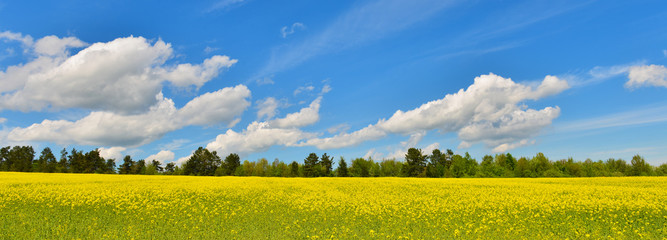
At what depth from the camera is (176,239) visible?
12.6m

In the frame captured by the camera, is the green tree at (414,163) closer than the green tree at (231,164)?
Yes

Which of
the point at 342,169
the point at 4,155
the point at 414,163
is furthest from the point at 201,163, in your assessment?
the point at 4,155

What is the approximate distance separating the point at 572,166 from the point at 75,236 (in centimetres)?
9667

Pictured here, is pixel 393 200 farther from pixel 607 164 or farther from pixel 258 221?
pixel 607 164

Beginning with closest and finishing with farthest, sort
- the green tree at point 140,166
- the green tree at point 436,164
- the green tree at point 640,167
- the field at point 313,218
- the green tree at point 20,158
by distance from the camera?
the field at point 313,218 < the green tree at point 640,167 < the green tree at point 436,164 < the green tree at point 20,158 < the green tree at point 140,166

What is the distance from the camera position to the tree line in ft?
269

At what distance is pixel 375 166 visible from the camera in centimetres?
9869

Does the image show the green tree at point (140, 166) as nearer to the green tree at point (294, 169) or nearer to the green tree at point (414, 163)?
the green tree at point (294, 169)

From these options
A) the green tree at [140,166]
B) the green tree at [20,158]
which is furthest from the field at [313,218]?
the green tree at [20,158]

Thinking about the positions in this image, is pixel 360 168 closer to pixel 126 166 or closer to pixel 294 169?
pixel 294 169

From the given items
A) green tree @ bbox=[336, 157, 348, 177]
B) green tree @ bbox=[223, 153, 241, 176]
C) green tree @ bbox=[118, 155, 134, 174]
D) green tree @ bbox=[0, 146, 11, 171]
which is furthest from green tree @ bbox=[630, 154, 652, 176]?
green tree @ bbox=[0, 146, 11, 171]

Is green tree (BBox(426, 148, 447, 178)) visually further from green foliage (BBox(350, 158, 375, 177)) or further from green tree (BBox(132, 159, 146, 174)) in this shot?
green tree (BBox(132, 159, 146, 174))

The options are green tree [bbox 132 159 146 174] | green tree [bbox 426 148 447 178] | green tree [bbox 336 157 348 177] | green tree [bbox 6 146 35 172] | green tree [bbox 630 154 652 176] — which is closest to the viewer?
green tree [bbox 630 154 652 176]

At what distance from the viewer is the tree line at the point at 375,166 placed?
82062 mm
